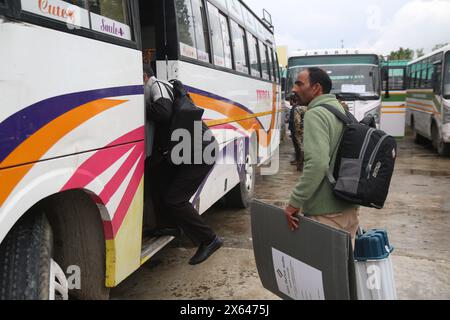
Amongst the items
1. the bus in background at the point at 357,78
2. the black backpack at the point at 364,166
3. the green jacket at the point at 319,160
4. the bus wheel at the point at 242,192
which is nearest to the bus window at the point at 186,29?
the green jacket at the point at 319,160

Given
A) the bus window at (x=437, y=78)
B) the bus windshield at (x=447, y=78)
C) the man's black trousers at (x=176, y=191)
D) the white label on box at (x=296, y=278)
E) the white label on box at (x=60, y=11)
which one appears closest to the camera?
the white label on box at (x=60, y=11)

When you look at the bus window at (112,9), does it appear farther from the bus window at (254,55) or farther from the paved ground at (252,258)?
the bus window at (254,55)

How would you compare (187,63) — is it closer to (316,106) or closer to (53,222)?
(316,106)

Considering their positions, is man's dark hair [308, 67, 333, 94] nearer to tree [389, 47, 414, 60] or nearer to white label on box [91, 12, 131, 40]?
white label on box [91, 12, 131, 40]

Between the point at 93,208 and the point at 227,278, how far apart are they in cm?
195

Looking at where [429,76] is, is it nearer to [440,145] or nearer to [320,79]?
[440,145]

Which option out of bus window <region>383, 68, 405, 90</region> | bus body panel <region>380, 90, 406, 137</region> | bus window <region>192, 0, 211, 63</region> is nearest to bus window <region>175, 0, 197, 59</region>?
bus window <region>192, 0, 211, 63</region>

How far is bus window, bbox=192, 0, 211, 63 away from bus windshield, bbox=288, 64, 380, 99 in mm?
7823

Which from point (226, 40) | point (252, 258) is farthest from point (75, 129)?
point (226, 40)

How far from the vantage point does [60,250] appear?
3.09 m

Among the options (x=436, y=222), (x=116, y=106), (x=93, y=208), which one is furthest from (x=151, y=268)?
(x=436, y=222)

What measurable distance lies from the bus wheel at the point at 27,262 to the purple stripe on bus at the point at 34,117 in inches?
22.1

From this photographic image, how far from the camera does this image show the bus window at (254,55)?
7.73 meters
